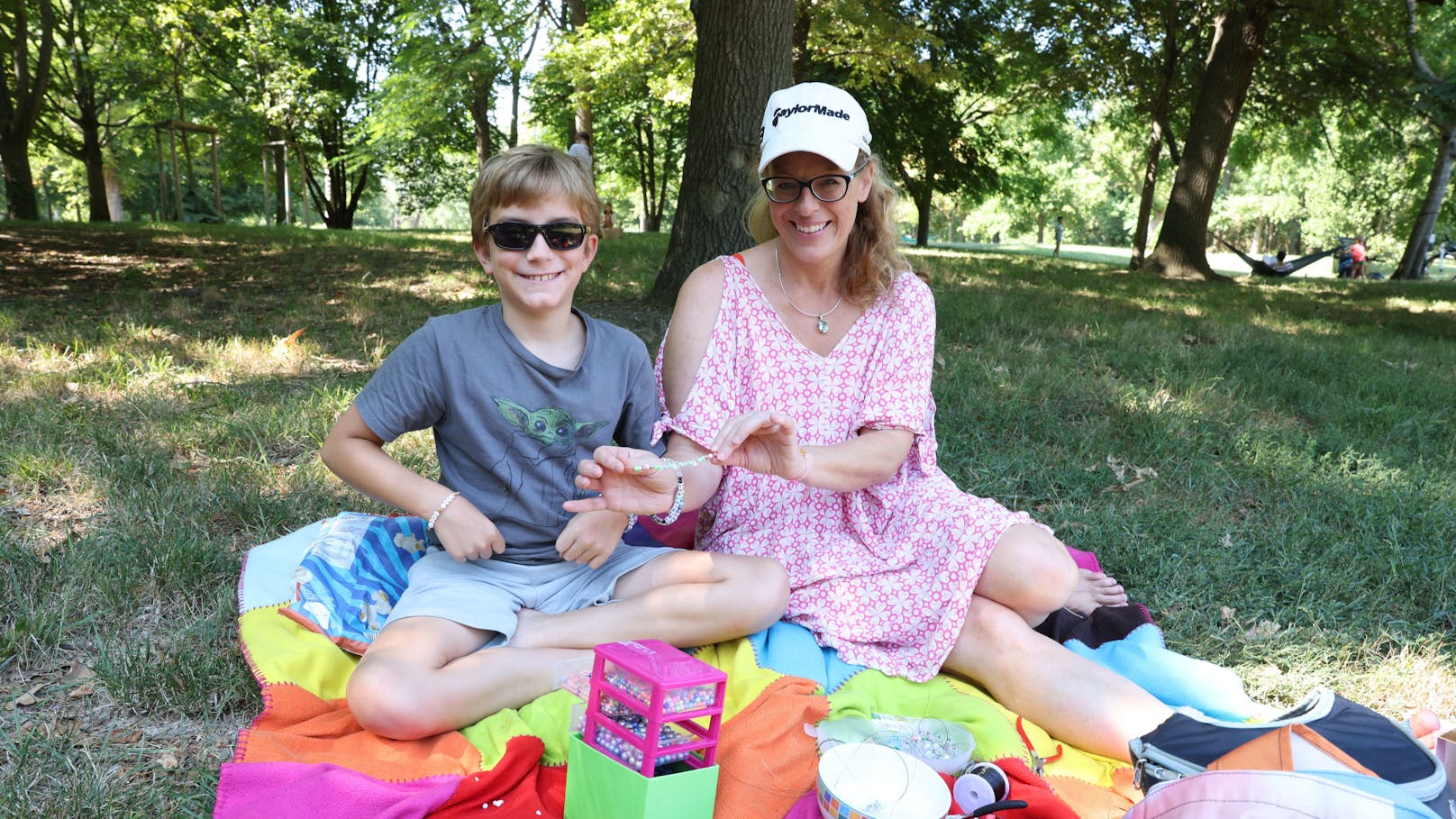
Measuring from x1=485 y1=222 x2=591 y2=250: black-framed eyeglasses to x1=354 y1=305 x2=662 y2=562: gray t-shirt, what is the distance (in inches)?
9.5

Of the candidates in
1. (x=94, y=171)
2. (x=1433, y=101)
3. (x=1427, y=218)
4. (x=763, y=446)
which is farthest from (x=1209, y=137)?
(x=94, y=171)

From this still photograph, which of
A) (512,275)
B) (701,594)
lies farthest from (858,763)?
(512,275)

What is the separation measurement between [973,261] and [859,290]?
38.5ft

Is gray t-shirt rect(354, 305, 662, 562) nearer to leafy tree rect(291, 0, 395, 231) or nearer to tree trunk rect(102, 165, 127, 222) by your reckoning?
leafy tree rect(291, 0, 395, 231)

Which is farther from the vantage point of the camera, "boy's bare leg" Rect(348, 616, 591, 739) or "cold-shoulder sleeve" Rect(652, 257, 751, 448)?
"cold-shoulder sleeve" Rect(652, 257, 751, 448)

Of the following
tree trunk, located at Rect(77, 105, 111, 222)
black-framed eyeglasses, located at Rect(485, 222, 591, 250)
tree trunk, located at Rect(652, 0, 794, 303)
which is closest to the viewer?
black-framed eyeglasses, located at Rect(485, 222, 591, 250)

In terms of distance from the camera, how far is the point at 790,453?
2387 millimetres

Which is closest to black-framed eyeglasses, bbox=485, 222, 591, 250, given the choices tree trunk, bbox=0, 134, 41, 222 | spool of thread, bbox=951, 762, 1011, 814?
spool of thread, bbox=951, 762, 1011, 814

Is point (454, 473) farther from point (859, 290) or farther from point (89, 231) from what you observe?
point (89, 231)

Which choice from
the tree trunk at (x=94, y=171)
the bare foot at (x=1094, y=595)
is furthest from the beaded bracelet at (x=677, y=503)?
the tree trunk at (x=94, y=171)

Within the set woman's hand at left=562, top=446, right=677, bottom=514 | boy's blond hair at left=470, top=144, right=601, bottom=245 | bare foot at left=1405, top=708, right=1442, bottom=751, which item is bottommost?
bare foot at left=1405, top=708, right=1442, bottom=751

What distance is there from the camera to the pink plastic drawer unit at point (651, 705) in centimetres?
169

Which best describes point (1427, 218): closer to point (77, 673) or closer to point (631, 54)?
point (631, 54)

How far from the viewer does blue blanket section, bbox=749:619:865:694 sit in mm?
2512
